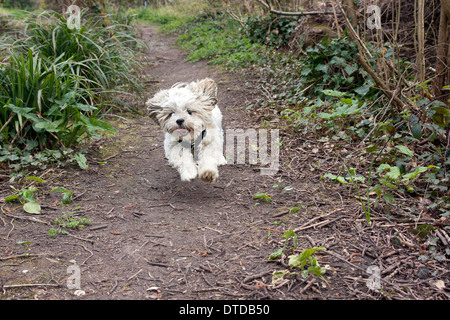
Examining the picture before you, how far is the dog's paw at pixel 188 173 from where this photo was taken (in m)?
4.19

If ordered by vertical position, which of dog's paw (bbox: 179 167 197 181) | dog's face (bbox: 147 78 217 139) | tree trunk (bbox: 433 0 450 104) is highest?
tree trunk (bbox: 433 0 450 104)

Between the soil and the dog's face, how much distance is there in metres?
0.66

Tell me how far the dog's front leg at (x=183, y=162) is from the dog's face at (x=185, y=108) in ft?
0.58

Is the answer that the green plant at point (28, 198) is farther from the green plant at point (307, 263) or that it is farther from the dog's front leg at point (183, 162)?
the green plant at point (307, 263)

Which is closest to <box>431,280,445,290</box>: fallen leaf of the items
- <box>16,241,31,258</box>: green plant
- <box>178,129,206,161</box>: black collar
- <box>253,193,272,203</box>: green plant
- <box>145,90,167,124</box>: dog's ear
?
<box>253,193,272,203</box>: green plant

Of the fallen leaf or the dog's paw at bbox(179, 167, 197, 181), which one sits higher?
the fallen leaf

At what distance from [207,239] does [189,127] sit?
1.48 m

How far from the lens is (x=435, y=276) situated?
103 inches

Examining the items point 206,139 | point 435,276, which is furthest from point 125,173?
point 435,276

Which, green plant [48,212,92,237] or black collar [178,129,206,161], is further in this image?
black collar [178,129,206,161]

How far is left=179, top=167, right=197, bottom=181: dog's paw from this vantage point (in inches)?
165

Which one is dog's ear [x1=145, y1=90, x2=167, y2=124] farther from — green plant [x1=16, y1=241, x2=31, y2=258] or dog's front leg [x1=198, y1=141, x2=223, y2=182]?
green plant [x1=16, y1=241, x2=31, y2=258]

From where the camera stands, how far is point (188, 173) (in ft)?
13.8
